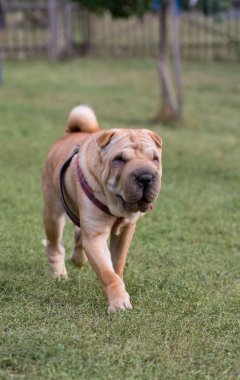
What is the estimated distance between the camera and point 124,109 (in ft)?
53.9

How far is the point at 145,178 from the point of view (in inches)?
187

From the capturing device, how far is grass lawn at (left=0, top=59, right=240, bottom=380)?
410 centimetres

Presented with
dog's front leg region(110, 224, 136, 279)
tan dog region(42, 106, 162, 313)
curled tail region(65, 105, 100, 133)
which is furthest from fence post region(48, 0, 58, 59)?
dog's front leg region(110, 224, 136, 279)

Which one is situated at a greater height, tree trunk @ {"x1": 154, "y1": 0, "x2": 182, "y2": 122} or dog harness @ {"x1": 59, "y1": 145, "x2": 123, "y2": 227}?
dog harness @ {"x1": 59, "y1": 145, "x2": 123, "y2": 227}

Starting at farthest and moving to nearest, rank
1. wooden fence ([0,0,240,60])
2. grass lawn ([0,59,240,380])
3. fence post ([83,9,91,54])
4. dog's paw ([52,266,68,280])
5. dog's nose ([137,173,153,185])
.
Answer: fence post ([83,9,91,54])
wooden fence ([0,0,240,60])
dog's paw ([52,266,68,280])
dog's nose ([137,173,153,185])
grass lawn ([0,59,240,380])

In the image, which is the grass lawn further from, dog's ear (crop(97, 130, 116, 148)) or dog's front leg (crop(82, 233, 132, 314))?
dog's ear (crop(97, 130, 116, 148))

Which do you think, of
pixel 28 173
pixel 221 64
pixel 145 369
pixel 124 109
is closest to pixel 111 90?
pixel 124 109

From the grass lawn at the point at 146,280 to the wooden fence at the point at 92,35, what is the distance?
10.2 metres

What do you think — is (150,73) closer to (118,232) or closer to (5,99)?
(5,99)

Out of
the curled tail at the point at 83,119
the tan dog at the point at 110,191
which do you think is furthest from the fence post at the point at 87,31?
the tan dog at the point at 110,191

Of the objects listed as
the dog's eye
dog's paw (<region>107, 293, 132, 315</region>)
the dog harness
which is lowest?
dog's paw (<region>107, 293, 132, 315</region>)

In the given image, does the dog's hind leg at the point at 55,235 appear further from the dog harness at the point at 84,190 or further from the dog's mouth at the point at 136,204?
the dog's mouth at the point at 136,204

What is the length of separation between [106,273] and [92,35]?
70.4 ft

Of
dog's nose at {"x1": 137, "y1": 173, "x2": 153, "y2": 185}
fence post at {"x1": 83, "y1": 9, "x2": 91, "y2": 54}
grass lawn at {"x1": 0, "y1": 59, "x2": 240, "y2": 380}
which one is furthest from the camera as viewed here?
fence post at {"x1": 83, "y1": 9, "x2": 91, "y2": 54}
